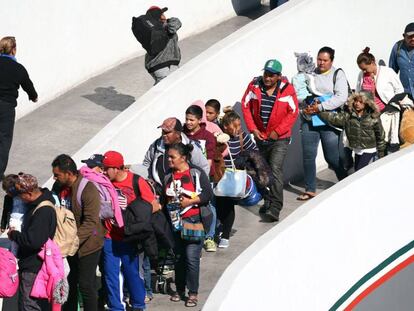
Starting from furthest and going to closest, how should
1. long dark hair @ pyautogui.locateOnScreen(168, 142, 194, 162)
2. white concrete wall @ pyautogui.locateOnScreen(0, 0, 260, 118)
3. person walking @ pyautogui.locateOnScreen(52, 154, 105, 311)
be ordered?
white concrete wall @ pyautogui.locateOnScreen(0, 0, 260, 118) → long dark hair @ pyautogui.locateOnScreen(168, 142, 194, 162) → person walking @ pyautogui.locateOnScreen(52, 154, 105, 311)

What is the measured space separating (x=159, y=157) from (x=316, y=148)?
3.02 m

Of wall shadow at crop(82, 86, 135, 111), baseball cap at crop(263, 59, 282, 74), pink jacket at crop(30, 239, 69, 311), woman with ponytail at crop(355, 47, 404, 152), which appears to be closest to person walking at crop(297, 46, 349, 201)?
woman with ponytail at crop(355, 47, 404, 152)

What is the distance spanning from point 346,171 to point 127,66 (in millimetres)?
3497

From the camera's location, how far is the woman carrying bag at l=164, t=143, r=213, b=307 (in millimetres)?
11609

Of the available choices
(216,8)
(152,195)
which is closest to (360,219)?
(152,195)

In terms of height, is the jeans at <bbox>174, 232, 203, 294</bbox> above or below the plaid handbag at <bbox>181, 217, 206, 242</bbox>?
below

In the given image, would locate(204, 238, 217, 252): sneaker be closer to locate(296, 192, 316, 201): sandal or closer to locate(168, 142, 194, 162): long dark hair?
locate(168, 142, 194, 162): long dark hair

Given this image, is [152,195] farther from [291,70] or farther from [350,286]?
[291,70]

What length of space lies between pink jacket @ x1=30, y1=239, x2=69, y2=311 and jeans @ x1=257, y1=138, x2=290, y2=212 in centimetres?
329

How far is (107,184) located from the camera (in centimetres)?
1117

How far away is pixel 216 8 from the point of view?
18578 mm

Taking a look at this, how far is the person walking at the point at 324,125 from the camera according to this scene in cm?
1414

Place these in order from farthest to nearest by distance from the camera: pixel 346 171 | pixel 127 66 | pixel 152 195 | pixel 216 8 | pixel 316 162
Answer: pixel 216 8
pixel 127 66
pixel 316 162
pixel 346 171
pixel 152 195

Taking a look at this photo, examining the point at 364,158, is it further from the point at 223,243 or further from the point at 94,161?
the point at 94,161
